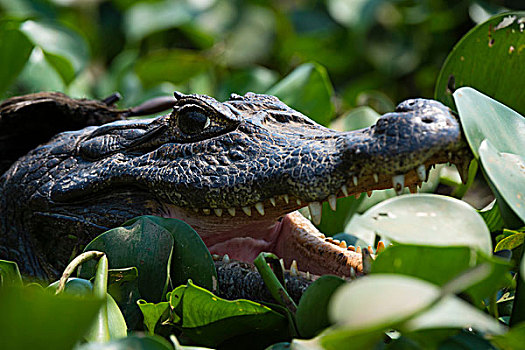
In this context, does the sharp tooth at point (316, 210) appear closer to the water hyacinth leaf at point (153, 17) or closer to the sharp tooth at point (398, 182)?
the sharp tooth at point (398, 182)

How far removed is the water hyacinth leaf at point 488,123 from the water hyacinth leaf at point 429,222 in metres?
0.16

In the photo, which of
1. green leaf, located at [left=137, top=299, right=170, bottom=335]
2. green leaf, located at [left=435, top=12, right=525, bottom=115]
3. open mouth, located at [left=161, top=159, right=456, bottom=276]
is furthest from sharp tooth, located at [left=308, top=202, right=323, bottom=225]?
green leaf, located at [left=435, top=12, right=525, bottom=115]

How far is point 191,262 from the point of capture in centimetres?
99

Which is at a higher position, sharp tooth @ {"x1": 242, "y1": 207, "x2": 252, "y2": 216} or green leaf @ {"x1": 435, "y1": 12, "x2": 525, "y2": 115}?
green leaf @ {"x1": 435, "y1": 12, "x2": 525, "y2": 115}

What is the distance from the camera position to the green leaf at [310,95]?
1973 mm

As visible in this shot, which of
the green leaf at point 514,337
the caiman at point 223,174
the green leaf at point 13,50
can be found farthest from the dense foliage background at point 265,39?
the green leaf at point 514,337

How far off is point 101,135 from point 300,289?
69 cm

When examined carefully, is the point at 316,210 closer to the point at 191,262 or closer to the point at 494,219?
the point at 191,262

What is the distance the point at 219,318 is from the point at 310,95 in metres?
1.25

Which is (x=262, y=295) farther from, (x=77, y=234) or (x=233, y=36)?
(x=233, y=36)

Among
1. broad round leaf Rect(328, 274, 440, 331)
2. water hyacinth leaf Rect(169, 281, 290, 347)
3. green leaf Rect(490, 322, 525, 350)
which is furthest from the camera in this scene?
water hyacinth leaf Rect(169, 281, 290, 347)

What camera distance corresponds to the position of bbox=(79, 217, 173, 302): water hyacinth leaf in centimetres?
98

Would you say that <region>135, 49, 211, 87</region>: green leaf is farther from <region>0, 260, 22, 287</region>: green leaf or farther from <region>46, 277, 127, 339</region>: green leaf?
<region>46, 277, 127, 339</region>: green leaf

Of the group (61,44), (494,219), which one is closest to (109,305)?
(494,219)
